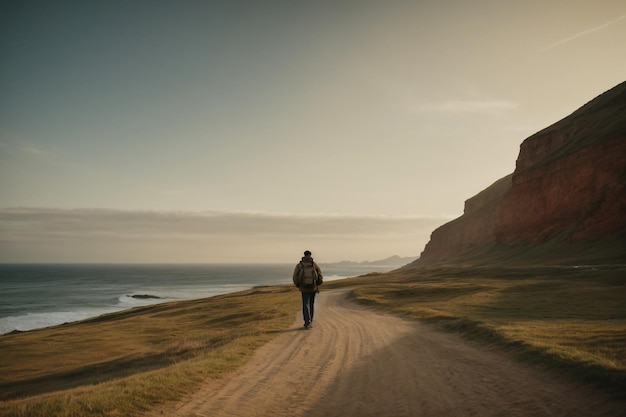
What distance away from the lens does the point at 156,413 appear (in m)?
7.45

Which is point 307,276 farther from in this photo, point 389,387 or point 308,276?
point 389,387

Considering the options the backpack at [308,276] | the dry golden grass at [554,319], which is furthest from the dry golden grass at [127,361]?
the dry golden grass at [554,319]

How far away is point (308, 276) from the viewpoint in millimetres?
16906

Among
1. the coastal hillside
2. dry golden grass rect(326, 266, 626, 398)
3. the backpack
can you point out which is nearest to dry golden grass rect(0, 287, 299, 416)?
the backpack

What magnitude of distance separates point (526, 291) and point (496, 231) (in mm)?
62596

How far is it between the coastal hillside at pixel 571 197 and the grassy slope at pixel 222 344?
20.7 meters

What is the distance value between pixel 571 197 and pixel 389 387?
2850 inches

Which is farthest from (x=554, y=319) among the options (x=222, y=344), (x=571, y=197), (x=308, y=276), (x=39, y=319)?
(x=39, y=319)

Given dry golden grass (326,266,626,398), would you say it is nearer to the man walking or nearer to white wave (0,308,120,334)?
the man walking

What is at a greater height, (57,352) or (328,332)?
(328,332)

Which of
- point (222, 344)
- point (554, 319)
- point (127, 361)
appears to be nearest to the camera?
point (222, 344)

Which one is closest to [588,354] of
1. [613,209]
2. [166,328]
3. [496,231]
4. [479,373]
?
[479,373]

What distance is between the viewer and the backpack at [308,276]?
664 inches

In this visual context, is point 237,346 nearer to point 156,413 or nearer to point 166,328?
point 156,413
